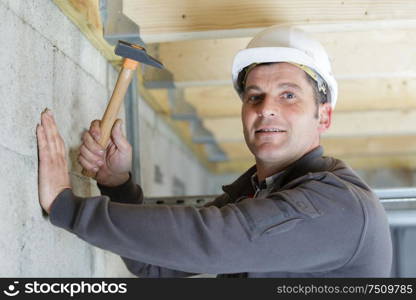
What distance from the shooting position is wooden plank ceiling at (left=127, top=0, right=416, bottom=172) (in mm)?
1784

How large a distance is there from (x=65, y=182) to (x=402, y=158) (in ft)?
13.9

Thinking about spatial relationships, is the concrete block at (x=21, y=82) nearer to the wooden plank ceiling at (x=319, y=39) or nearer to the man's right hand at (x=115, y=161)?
the man's right hand at (x=115, y=161)

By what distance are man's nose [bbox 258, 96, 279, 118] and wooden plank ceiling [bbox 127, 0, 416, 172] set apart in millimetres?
325

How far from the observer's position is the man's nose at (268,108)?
1.60 metres

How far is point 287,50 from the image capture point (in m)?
1.62

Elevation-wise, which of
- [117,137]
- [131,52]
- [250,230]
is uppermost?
[131,52]

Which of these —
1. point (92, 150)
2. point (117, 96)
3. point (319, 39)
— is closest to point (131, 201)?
point (92, 150)

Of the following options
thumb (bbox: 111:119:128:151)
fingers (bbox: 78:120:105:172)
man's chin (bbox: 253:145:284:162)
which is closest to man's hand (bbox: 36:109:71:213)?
fingers (bbox: 78:120:105:172)

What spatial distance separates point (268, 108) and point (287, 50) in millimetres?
180

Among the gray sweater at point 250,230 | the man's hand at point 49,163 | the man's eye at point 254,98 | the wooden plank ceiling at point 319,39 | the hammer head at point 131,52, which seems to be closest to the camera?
the gray sweater at point 250,230

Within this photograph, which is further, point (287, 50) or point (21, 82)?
point (287, 50)

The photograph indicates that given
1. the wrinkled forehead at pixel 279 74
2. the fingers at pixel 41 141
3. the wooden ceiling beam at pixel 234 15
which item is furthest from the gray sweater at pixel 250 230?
the wooden ceiling beam at pixel 234 15

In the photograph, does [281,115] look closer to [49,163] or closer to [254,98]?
[254,98]

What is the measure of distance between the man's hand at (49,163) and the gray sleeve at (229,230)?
5 centimetres
